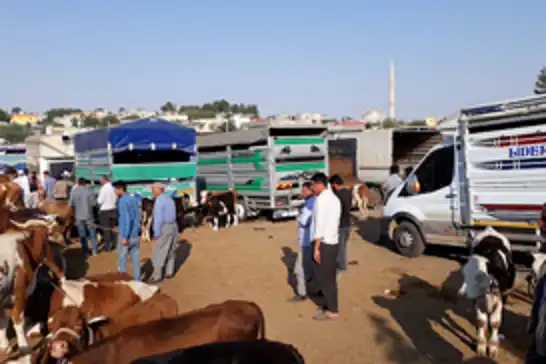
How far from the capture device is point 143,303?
486 centimetres

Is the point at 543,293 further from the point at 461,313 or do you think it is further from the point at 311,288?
the point at 311,288

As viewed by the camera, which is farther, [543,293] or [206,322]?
[206,322]

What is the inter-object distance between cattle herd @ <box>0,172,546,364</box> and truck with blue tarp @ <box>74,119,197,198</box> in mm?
5962

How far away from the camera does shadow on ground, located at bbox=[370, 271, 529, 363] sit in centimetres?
518

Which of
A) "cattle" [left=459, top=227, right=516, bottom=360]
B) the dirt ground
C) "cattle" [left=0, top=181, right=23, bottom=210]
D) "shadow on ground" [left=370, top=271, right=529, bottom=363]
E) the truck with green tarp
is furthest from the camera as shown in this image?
the truck with green tarp

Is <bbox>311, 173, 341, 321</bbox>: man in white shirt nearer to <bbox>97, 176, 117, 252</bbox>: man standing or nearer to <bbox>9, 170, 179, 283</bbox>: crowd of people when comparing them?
<bbox>9, 170, 179, 283</bbox>: crowd of people

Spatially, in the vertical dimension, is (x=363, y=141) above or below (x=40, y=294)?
above

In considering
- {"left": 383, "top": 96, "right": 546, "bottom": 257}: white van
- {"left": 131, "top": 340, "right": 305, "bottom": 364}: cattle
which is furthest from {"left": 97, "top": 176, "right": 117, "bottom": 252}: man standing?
{"left": 131, "top": 340, "right": 305, "bottom": 364}: cattle

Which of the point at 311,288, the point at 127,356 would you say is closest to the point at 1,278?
the point at 127,356

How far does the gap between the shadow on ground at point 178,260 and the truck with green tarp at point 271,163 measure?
9.65ft

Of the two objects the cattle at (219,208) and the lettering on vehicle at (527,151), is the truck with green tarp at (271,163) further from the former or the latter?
the lettering on vehicle at (527,151)

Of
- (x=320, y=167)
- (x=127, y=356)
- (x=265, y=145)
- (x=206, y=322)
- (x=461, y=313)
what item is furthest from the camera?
(x=320, y=167)

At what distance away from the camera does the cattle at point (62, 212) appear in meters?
10.8

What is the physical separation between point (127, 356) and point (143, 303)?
1.43m
